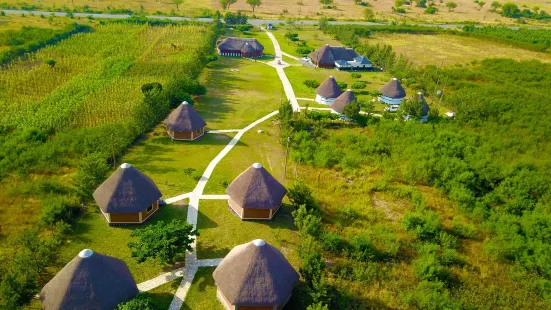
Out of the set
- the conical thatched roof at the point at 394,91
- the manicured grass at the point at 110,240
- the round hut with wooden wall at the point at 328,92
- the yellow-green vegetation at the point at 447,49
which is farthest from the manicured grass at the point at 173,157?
the yellow-green vegetation at the point at 447,49

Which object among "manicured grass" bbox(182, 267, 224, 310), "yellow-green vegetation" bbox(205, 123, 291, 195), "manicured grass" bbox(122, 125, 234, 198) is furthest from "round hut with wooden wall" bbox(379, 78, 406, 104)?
"manicured grass" bbox(182, 267, 224, 310)

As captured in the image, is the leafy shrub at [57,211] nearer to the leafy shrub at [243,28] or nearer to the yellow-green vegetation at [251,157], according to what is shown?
the yellow-green vegetation at [251,157]

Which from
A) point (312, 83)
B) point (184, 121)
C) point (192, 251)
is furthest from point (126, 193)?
point (312, 83)

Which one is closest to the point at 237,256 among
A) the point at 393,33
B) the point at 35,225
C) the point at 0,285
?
the point at 0,285

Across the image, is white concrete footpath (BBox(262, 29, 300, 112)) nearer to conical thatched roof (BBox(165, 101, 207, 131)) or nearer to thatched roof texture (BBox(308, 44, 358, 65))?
thatched roof texture (BBox(308, 44, 358, 65))

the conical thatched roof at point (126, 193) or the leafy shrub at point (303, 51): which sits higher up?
the leafy shrub at point (303, 51)
